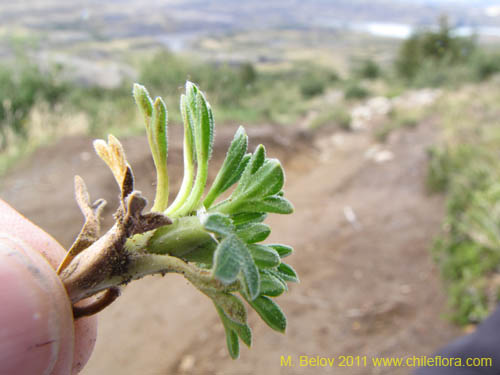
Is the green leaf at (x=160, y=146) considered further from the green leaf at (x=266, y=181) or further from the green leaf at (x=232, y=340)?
the green leaf at (x=232, y=340)

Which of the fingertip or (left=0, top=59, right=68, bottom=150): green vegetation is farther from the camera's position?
(left=0, top=59, right=68, bottom=150): green vegetation

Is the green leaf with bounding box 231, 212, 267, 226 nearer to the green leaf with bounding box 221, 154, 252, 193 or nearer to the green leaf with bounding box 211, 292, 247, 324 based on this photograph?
the green leaf with bounding box 221, 154, 252, 193

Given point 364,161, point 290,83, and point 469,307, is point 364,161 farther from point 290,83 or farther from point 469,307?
point 290,83

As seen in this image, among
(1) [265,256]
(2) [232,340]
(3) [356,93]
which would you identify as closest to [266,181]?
(1) [265,256]

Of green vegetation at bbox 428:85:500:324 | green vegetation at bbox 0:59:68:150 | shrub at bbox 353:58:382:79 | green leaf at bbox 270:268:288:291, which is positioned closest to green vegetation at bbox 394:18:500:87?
shrub at bbox 353:58:382:79

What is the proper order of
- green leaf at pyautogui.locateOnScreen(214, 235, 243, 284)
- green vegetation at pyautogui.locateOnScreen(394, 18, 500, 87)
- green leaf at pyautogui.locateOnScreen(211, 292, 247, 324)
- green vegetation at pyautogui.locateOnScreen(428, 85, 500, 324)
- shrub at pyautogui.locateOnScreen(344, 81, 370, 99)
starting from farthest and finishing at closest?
shrub at pyautogui.locateOnScreen(344, 81, 370, 99) → green vegetation at pyautogui.locateOnScreen(394, 18, 500, 87) → green vegetation at pyautogui.locateOnScreen(428, 85, 500, 324) → green leaf at pyautogui.locateOnScreen(211, 292, 247, 324) → green leaf at pyautogui.locateOnScreen(214, 235, 243, 284)

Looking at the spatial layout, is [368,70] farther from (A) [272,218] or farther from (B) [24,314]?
(B) [24,314]
